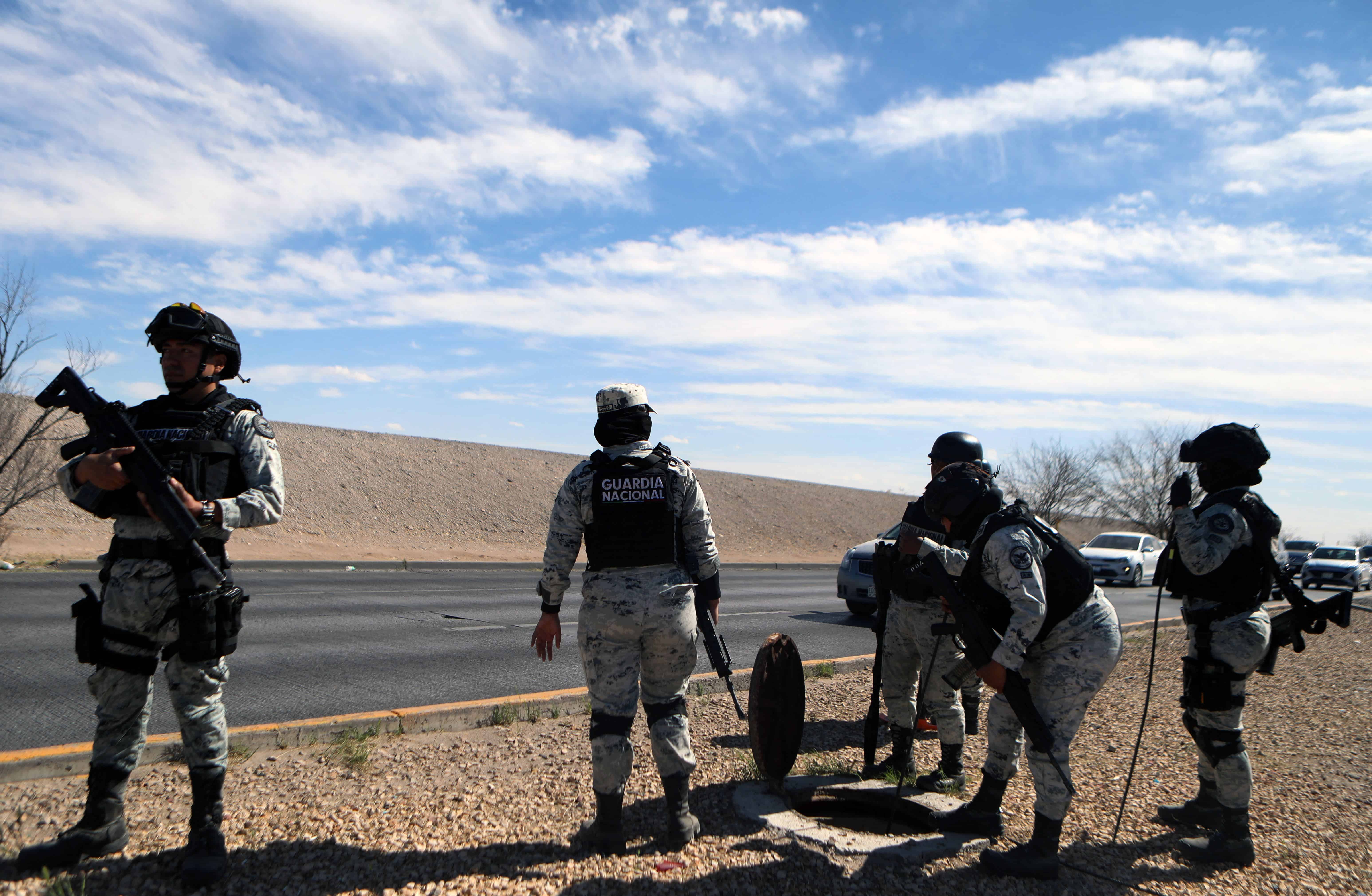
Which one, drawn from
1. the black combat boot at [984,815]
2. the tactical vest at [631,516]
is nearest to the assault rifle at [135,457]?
the tactical vest at [631,516]

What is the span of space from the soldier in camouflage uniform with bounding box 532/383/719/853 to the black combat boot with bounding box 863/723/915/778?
50.6 inches

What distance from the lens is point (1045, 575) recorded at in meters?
3.51

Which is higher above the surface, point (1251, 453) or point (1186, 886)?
point (1251, 453)

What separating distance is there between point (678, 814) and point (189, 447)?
93.1 inches

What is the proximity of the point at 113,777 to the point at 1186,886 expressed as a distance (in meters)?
4.11

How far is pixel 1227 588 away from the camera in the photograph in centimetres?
401

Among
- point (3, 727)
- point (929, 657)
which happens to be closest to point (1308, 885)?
point (929, 657)

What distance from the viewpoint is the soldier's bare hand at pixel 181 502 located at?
301 centimetres

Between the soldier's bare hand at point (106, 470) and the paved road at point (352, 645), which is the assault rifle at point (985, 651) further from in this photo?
the paved road at point (352, 645)

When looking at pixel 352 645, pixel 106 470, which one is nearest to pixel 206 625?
pixel 106 470

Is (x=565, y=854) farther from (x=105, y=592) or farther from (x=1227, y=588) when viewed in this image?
(x=1227, y=588)

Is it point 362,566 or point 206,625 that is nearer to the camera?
point 206,625

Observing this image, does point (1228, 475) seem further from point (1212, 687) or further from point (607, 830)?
point (607, 830)

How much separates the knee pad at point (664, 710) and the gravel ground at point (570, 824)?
1.62 feet
